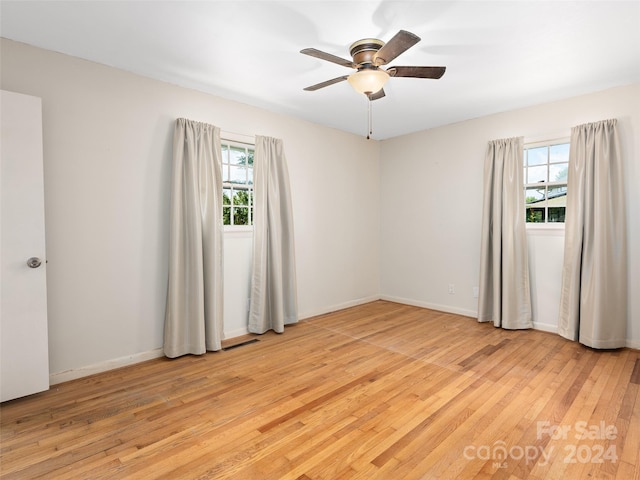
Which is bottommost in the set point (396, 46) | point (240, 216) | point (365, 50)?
point (240, 216)

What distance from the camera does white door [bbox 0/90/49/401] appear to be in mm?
2434

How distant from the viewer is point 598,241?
3.46 m

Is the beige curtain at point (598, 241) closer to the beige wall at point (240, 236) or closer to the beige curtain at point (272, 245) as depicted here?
the beige wall at point (240, 236)

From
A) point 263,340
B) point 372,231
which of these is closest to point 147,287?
point 263,340

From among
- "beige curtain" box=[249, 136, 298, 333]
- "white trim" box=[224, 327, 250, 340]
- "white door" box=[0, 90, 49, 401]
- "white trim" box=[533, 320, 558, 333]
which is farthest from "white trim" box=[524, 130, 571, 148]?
"white door" box=[0, 90, 49, 401]

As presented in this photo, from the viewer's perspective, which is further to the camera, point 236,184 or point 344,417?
point 236,184

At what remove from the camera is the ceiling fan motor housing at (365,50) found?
7.98 ft

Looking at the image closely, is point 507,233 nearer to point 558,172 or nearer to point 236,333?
point 558,172

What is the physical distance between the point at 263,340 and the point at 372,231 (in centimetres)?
273

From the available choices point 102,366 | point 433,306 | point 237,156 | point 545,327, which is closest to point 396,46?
point 237,156

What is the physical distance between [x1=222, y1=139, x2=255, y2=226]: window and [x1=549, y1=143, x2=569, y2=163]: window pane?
361 centimetres

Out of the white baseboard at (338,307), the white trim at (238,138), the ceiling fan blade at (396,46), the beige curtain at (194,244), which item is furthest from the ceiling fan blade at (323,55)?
the white baseboard at (338,307)

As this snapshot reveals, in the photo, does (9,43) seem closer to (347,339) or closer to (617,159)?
(347,339)

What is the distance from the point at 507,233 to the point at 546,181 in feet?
2.54
